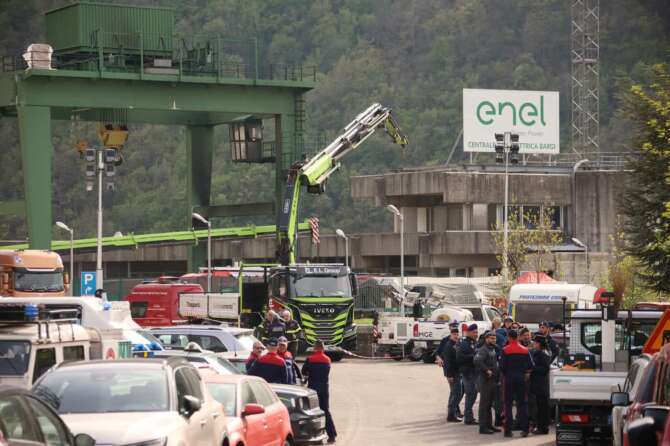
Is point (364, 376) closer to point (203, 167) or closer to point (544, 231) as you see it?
point (544, 231)

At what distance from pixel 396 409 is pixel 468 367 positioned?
3637mm

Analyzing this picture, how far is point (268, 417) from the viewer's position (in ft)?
60.9

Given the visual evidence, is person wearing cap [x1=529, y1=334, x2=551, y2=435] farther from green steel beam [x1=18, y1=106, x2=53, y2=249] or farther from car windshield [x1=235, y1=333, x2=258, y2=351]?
green steel beam [x1=18, y1=106, x2=53, y2=249]

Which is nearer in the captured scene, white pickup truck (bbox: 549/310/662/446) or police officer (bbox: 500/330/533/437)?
white pickup truck (bbox: 549/310/662/446)

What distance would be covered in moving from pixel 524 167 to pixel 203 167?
816 inches

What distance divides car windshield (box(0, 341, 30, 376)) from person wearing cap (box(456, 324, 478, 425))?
34.0ft

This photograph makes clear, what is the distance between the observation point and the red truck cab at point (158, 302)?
52938 millimetres

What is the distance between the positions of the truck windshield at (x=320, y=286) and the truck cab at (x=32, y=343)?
2752 centimetres

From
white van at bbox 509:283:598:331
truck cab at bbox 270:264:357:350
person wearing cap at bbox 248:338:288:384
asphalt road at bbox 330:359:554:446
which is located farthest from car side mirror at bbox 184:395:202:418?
truck cab at bbox 270:264:357:350

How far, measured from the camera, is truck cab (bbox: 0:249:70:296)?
1806 inches

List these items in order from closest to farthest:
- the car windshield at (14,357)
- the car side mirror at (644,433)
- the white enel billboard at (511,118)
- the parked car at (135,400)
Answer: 1. the car side mirror at (644,433)
2. the parked car at (135,400)
3. the car windshield at (14,357)
4. the white enel billboard at (511,118)

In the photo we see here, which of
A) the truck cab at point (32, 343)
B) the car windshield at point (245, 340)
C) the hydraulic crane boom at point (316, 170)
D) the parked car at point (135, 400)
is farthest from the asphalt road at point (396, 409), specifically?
the parked car at point (135, 400)

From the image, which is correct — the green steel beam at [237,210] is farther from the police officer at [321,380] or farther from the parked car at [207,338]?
the police officer at [321,380]

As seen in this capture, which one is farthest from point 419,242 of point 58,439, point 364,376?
point 58,439
